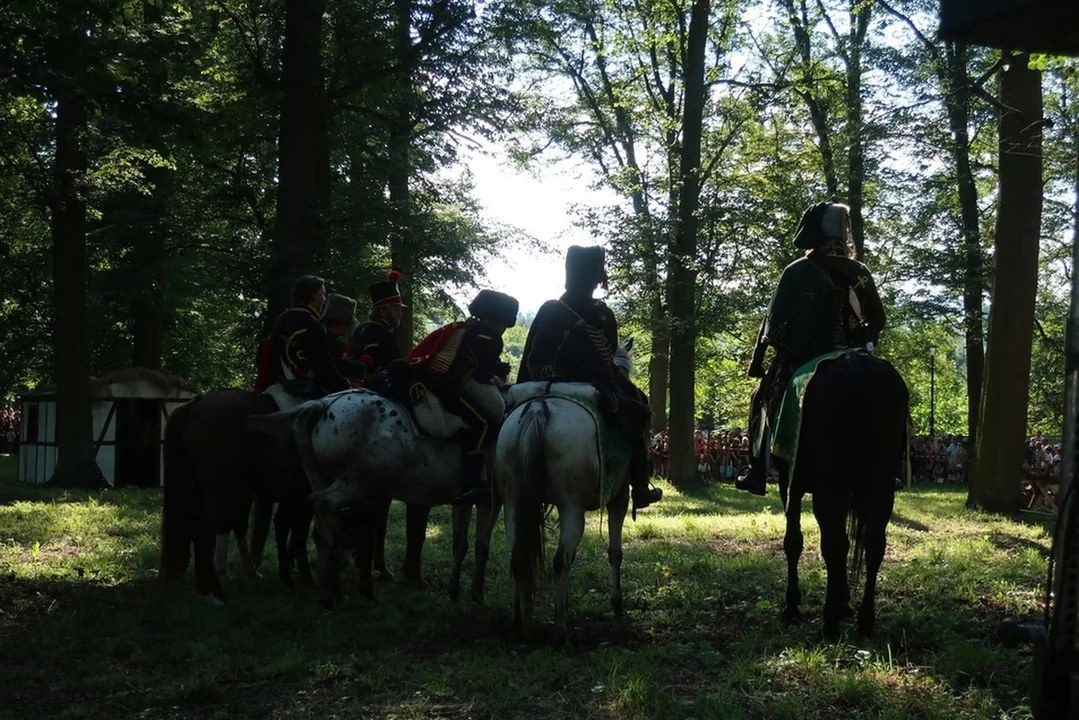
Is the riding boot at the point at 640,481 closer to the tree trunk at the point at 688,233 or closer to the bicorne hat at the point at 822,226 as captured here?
the bicorne hat at the point at 822,226

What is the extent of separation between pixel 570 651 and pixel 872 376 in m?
2.59

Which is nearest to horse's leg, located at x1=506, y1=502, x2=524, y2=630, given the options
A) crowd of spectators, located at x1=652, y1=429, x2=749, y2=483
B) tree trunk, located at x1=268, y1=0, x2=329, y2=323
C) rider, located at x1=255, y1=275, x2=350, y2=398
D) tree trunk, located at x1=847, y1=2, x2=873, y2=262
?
rider, located at x1=255, y1=275, x2=350, y2=398

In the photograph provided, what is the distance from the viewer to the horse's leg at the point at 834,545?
21.3 feet

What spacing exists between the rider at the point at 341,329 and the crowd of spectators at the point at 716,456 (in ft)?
76.0

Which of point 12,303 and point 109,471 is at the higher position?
point 12,303

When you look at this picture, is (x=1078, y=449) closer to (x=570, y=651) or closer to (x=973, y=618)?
(x=570, y=651)

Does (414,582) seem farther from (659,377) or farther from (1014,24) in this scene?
(659,377)

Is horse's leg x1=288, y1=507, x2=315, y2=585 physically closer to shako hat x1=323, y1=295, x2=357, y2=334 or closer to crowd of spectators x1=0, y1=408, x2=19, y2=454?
shako hat x1=323, y1=295, x2=357, y2=334

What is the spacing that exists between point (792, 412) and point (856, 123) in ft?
27.5

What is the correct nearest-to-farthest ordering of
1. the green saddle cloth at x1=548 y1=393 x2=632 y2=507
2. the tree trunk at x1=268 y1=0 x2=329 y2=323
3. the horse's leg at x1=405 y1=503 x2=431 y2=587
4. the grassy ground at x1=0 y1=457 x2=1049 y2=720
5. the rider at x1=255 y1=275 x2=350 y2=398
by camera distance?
the grassy ground at x1=0 y1=457 x2=1049 y2=720, the green saddle cloth at x1=548 y1=393 x2=632 y2=507, the rider at x1=255 y1=275 x2=350 y2=398, the horse's leg at x1=405 y1=503 x2=431 y2=587, the tree trunk at x1=268 y1=0 x2=329 y2=323

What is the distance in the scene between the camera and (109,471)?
23.9m

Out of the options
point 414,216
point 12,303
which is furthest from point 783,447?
point 12,303

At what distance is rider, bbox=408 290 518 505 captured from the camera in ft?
26.3

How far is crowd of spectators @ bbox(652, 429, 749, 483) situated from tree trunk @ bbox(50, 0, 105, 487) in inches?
682
